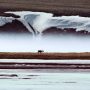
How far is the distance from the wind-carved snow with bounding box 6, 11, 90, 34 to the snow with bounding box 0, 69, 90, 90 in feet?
3.75

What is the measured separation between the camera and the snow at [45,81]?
6.30 metres

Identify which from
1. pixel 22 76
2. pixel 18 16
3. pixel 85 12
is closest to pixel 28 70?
pixel 22 76

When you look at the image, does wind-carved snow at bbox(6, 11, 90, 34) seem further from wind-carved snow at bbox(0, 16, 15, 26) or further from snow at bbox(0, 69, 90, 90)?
snow at bbox(0, 69, 90, 90)

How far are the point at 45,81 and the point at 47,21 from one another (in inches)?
73.3

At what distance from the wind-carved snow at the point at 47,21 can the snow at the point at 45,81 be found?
1143 millimetres

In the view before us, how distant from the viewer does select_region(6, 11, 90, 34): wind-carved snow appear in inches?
321

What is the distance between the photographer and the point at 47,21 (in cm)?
822

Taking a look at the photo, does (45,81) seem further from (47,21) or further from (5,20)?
(5,20)

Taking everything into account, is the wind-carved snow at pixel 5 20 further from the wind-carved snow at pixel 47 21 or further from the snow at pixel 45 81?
the snow at pixel 45 81

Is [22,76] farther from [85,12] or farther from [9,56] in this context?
[85,12]

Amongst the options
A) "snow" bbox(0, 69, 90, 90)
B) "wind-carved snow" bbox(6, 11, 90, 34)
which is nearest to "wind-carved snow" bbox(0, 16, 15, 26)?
"wind-carved snow" bbox(6, 11, 90, 34)

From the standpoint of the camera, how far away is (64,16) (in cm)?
818

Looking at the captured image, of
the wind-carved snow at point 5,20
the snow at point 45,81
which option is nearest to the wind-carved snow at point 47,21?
the wind-carved snow at point 5,20

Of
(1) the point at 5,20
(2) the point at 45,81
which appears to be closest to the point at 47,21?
(1) the point at 5,20
